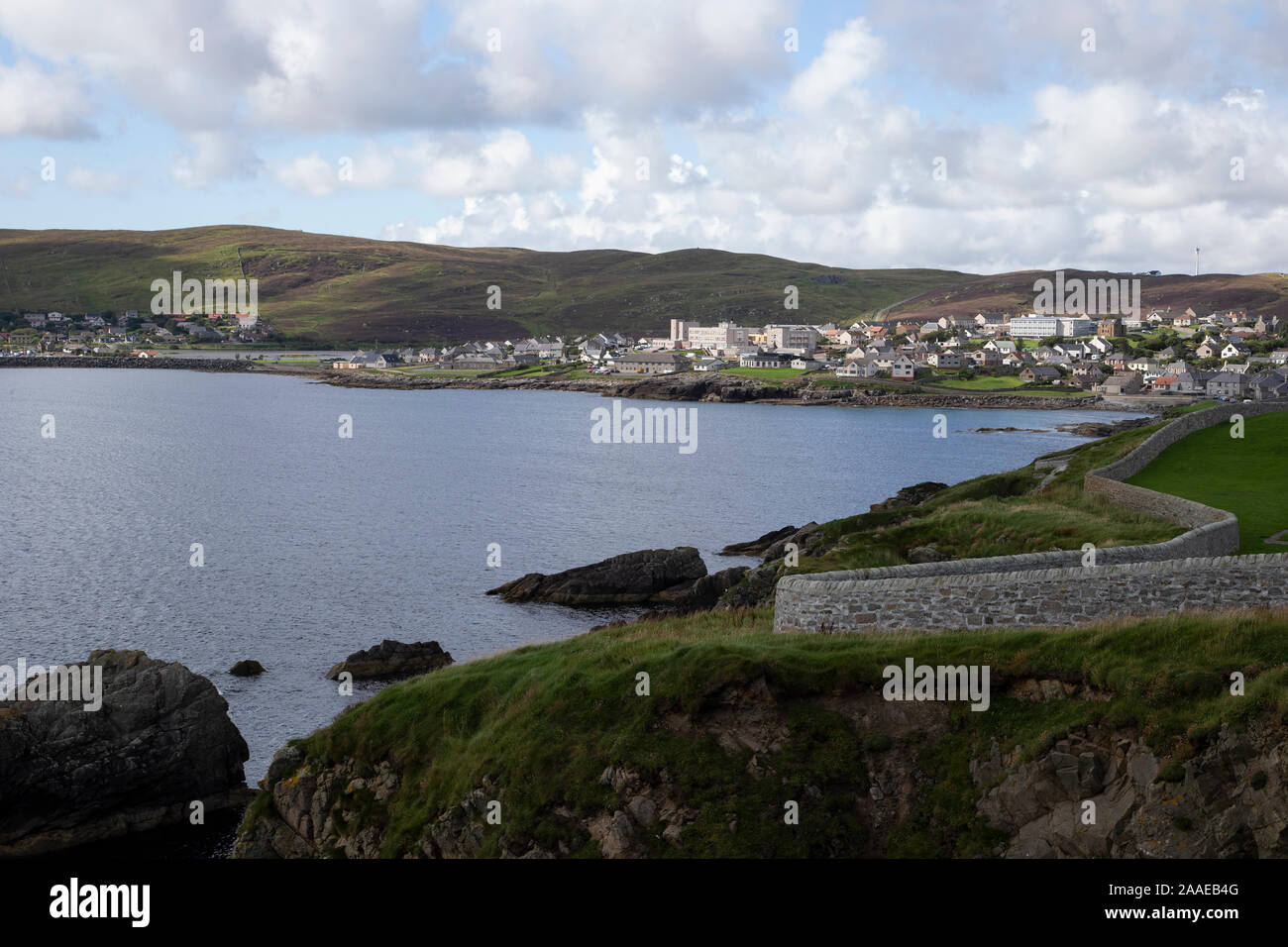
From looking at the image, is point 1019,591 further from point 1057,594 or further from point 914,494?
point 914,494

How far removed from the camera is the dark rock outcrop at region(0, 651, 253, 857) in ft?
98.2

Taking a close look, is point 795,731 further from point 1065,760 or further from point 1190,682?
point 1190,682

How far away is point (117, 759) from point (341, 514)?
162 ft

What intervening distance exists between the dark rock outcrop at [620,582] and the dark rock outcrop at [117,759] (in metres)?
22.1

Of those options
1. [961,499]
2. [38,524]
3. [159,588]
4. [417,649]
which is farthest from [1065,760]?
[38,524]

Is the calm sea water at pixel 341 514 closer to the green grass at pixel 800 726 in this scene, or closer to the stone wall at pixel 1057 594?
the green grass at pixel 800 726

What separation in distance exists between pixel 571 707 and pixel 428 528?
53.4 metres

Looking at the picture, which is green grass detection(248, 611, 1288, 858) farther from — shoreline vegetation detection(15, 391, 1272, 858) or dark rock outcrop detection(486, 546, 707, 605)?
dark rock outcrop detection(486, 546, 707, 605)

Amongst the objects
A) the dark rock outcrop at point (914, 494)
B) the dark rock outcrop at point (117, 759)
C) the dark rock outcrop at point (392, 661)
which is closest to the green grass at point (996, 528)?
the dark rock outcrop at point (392, 661)

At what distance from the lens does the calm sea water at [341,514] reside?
4788cm

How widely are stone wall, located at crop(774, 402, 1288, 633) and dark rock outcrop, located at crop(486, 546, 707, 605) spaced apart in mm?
27141

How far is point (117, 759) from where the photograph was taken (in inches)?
1217

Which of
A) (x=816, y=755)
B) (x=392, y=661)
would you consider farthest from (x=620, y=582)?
(x=816, y=755)

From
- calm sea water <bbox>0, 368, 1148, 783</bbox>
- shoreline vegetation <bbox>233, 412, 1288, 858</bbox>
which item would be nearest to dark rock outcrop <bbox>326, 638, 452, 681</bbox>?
calm sea water <bbox>0, 368, 1148, 783</bbox>
